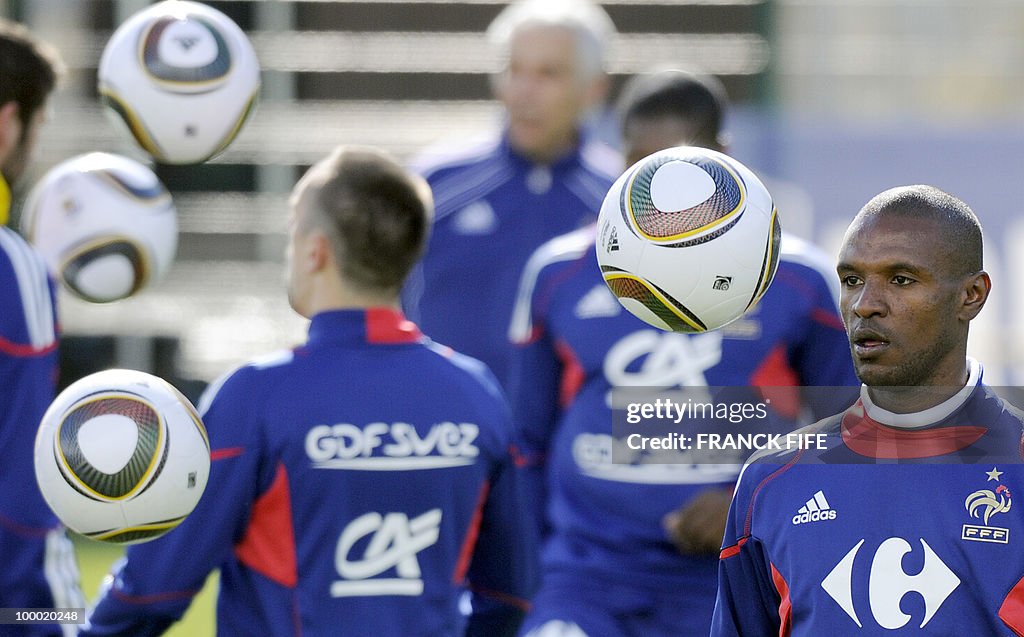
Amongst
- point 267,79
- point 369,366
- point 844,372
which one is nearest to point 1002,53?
point 267,79

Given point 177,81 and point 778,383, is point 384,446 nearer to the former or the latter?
point 177,81

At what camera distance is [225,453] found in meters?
4.09

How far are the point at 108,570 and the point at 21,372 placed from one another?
5.86m

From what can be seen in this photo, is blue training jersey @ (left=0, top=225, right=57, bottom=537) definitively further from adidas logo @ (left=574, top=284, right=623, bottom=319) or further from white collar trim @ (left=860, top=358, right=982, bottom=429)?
white collar trim @ (left=860, top=358, right=982, bottom=429)

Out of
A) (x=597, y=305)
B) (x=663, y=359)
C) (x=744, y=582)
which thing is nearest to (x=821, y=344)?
(x=663, y=359)

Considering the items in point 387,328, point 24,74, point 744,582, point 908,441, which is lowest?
point 744,582

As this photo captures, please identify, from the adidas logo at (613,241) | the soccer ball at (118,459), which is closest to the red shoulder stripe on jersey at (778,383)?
the adidas logo at (613,241)

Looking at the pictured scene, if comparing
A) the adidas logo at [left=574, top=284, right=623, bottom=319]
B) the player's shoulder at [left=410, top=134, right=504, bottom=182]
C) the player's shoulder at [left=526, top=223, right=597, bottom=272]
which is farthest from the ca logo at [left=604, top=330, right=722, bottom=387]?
the player's shoulder at [left=410, top=134, right=504, bottom=182]

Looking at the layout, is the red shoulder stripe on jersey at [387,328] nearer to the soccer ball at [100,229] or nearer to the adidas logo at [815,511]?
the soccer ball at [100,229]

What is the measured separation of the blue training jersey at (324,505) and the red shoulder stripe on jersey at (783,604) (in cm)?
112

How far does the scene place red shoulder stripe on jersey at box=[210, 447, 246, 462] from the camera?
4078 millimetres

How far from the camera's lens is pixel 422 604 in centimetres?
425

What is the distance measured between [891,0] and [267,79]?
15.6 feet

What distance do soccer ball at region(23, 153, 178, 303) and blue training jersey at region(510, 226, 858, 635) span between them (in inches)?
60.5
